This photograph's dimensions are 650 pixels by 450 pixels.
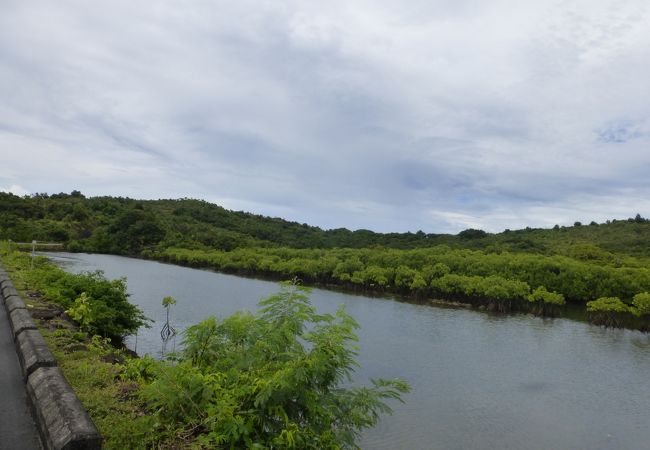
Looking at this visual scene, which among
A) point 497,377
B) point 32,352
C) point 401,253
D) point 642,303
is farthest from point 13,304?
point 401,253

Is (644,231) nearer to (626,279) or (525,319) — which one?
(626,279)

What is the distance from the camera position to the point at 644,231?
73875 millimetres

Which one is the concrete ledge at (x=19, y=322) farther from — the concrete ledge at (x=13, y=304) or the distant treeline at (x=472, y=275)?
the distant treeline at (x=472, y=275)

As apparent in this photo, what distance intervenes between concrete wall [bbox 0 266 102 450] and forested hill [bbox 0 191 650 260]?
50490 mm

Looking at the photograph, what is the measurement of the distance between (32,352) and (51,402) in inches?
66.3

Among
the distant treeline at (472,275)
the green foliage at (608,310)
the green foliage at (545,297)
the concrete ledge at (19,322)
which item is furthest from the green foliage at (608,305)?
the concrete ledge at (19,322)

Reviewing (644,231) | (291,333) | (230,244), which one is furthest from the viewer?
(230,244)

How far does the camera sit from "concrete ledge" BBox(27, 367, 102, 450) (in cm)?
318

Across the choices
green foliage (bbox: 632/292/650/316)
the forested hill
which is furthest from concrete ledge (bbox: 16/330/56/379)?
the forested hill

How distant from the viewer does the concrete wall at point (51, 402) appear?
3.20 metres

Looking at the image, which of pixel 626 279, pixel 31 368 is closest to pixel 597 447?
pixel 31 368

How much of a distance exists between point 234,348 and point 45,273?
10857mm

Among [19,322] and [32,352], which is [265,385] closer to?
[32,352]

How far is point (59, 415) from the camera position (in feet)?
11.5
